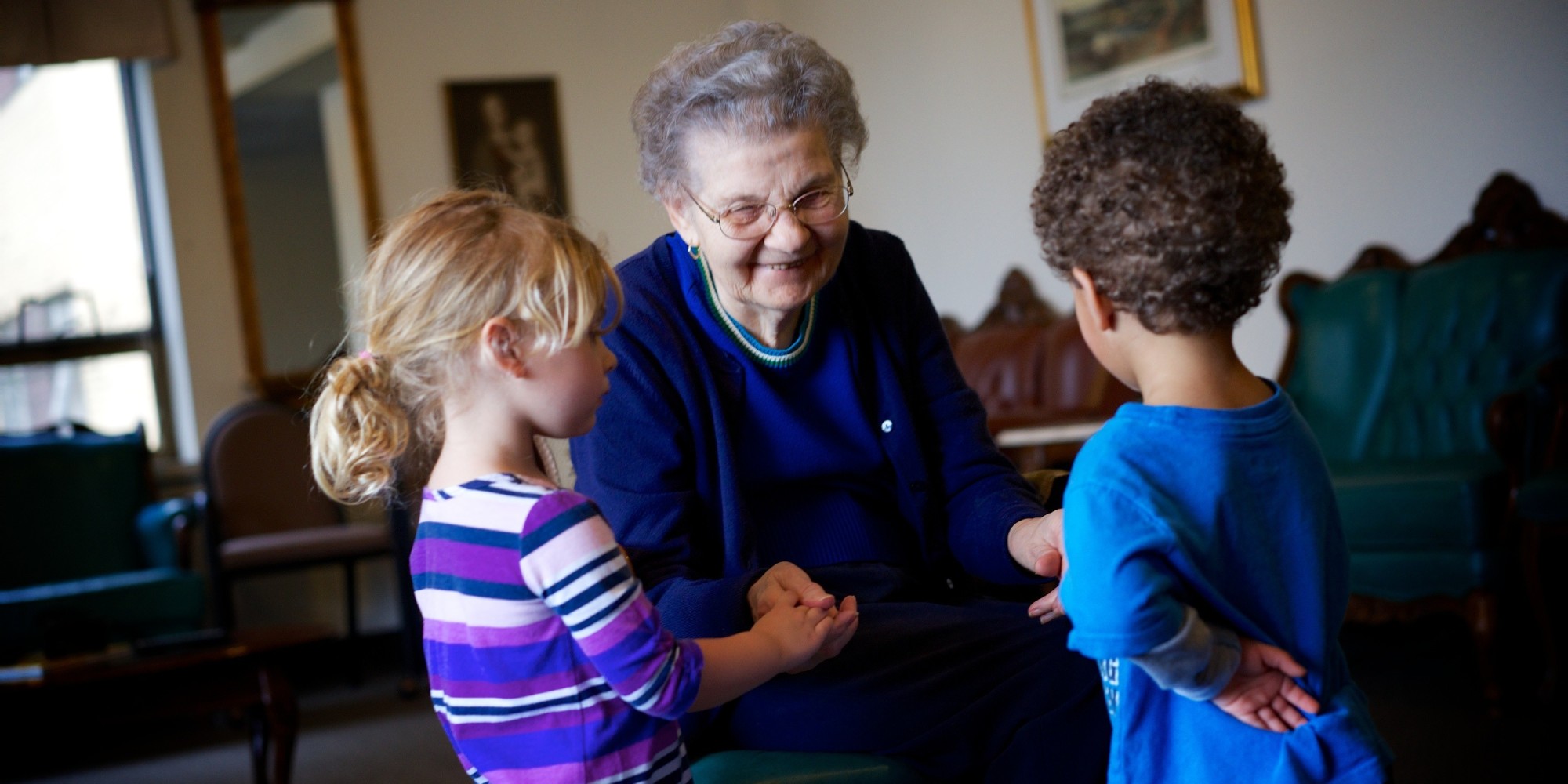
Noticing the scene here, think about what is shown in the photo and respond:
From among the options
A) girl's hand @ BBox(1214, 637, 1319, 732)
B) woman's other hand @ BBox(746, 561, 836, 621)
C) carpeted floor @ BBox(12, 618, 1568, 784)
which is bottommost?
carpeted floor @ BBox(12, 618, 1568, 784)

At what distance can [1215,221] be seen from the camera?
1053 millimetres

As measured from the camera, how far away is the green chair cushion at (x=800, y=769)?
1.26 metres

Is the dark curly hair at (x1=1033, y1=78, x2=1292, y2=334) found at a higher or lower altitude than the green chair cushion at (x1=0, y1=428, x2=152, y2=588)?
higher

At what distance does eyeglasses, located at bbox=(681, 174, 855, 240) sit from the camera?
154 cm

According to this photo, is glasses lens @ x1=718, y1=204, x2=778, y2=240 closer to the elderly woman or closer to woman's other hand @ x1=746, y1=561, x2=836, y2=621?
the elderly woman

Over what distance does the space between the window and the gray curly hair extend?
4.62 m

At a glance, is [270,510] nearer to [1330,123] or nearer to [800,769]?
Result: [1330,123]

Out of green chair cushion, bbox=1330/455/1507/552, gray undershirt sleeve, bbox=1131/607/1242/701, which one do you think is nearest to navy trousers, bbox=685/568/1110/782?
gray undershirt sleeve, bbox=1131/607/1242/701

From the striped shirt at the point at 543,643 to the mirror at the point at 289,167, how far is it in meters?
4.65

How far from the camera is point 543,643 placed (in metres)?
1.11

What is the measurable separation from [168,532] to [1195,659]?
4.52m

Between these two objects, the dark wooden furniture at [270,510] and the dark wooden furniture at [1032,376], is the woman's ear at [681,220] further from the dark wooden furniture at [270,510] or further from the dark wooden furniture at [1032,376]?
the dark wooden furniture at [270,510]

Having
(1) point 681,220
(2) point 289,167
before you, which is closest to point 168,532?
(2) point 289,167

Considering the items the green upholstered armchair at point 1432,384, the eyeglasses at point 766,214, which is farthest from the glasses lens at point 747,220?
the green upholstered armchair at point 1432,384
